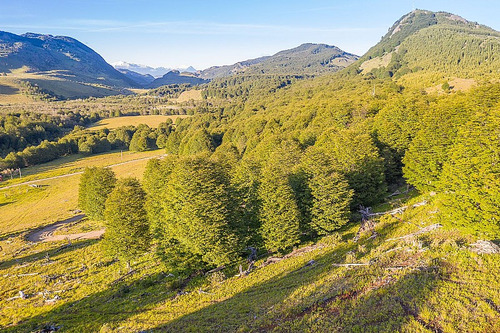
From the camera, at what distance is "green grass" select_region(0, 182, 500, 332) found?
58.4ft

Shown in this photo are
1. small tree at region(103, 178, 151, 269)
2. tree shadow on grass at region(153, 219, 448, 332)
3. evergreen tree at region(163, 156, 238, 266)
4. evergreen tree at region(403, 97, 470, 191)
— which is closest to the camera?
tree shadow on grass at region(153, 219, 448, 332)

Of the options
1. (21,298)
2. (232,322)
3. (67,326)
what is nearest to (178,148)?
(21,298)

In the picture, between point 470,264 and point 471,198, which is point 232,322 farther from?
point 471,198

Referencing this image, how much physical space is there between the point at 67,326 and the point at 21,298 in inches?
608

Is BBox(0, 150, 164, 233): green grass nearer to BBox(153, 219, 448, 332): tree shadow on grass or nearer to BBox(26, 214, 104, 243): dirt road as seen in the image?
BBox(26, 214, 104, 243): dirt road

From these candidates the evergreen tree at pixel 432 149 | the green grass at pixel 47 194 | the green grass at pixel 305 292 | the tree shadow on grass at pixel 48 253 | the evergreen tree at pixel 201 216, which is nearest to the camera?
the green grass at pixel 305 292

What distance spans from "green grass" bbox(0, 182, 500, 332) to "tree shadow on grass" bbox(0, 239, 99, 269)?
1.85 m

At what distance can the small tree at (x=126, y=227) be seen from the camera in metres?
42.9

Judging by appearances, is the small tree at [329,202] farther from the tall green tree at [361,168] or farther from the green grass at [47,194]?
the green grass at [47,194]

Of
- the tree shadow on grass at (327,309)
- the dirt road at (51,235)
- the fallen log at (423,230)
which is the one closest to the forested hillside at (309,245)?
the tree shadow on grass at (327,309)

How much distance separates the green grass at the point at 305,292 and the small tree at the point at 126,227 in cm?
430

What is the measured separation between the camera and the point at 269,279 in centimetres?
3209

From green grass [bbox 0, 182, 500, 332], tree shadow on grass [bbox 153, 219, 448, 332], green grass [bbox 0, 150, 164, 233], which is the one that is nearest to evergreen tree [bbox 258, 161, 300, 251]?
green grass [bbox 0, 182, 500, 332]

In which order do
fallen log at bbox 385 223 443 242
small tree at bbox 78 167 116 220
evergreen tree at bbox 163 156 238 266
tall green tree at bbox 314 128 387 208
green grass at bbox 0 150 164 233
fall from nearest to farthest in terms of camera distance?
fallen log at bbox 385 223 443 242
evergreen tree at bbox 163 156 238 266
tall green tree at bbox 314 128 387 208
small tree at bbox 78 167 116 220
green grass at bbox 0 150 164 233
